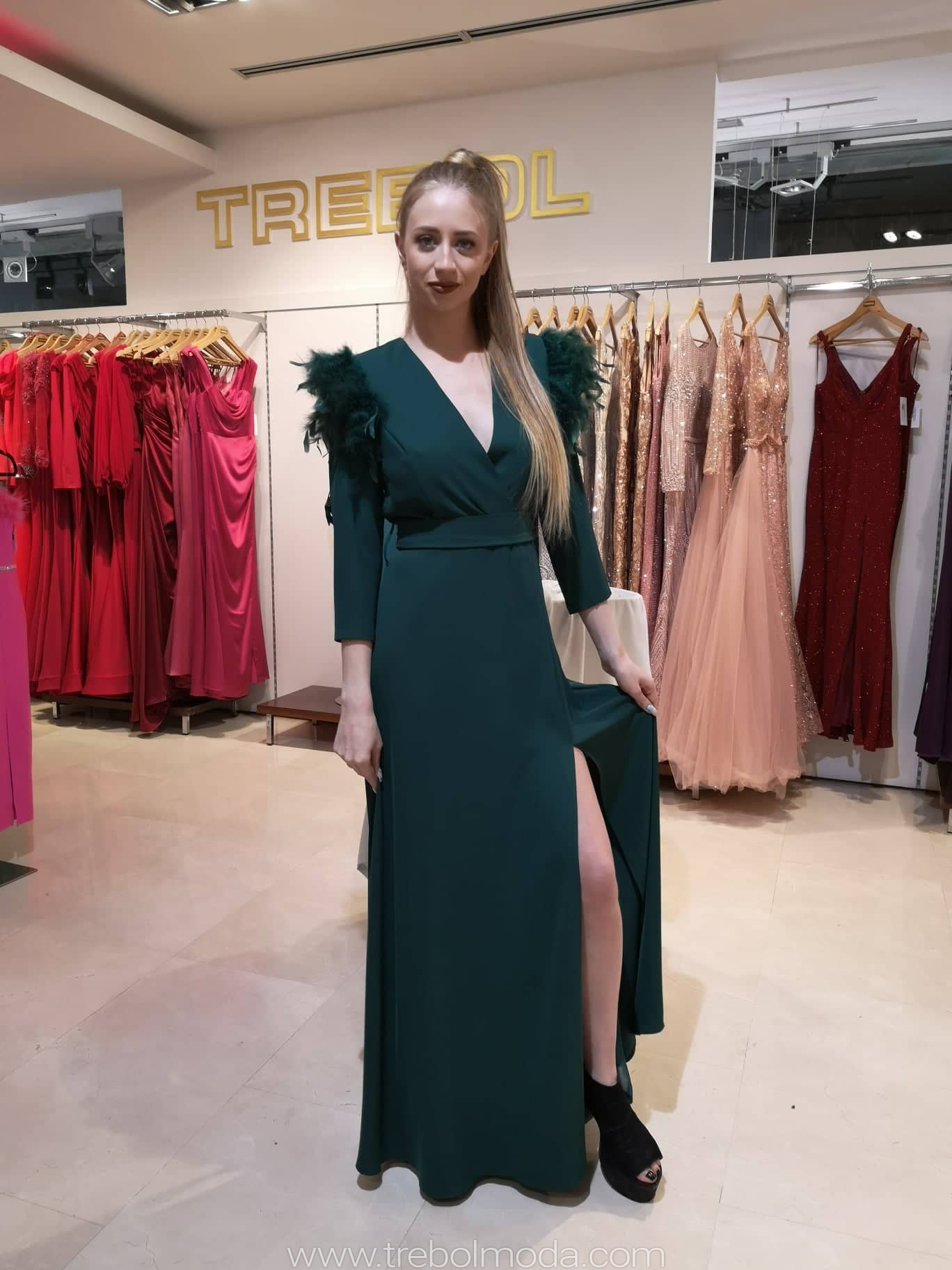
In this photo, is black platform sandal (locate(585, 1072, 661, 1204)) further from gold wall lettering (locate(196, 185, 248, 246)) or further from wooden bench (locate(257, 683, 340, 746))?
gold wall lettering (locate(196, 185, 248, 246))

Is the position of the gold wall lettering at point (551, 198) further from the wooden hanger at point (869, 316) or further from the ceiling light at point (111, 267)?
the ceiling light at point (111, 267)

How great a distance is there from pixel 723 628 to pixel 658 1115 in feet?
6.61

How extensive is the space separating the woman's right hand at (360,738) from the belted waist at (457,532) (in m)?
0.28

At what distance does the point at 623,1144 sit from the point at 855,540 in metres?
2.76

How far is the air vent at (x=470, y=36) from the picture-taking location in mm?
3584

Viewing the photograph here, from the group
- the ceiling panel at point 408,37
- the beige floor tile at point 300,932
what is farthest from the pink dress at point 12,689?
the ceiling panel at point 408,37

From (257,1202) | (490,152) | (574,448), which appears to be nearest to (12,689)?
(257,1202)

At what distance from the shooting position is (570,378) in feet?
5.52

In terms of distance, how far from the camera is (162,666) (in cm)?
479

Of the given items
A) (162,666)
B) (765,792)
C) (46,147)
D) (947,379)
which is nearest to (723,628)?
(765,792)

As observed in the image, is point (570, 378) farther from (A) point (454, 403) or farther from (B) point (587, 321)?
(B) point (587, 321)

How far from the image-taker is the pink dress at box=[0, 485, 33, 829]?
A: 115 inches

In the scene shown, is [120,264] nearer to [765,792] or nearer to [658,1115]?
[765,792]

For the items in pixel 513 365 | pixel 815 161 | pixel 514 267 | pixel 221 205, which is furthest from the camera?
pixel 221 205
